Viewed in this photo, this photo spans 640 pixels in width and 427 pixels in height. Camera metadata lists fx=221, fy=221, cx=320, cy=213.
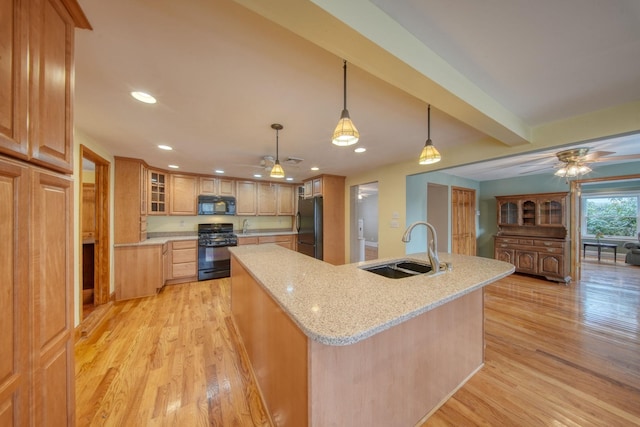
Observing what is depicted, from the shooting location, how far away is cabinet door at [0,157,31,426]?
0.66 meters

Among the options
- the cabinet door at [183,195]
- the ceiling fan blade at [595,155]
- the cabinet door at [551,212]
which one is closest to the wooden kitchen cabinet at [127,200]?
the cabinet door at [183,195]

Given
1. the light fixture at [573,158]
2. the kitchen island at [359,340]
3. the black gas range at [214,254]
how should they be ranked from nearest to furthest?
the kitchen island at [359,340] → the light fixture at [573,158] → the black gas range at [214,254]

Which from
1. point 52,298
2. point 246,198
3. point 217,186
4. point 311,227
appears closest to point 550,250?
point 311,227

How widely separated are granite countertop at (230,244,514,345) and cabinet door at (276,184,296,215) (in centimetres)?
373

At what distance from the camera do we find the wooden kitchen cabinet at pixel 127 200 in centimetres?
Answer: 337

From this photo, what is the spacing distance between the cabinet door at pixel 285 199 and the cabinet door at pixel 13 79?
4.80 metres

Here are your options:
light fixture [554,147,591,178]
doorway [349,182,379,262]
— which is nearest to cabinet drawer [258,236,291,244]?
doorway [349,182,379,262]

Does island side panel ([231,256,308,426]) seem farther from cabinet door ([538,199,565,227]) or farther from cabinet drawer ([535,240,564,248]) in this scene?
cabinet door ([538,199,565,227])

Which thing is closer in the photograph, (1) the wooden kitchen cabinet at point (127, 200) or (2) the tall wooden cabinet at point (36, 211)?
(2) the tall wooden cabinet at point (36, 211)

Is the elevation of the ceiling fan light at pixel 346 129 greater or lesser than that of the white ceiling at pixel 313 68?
lesser

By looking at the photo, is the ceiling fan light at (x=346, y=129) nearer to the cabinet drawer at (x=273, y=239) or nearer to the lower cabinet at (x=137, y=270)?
the lower cabinet at (x=137, y=270)

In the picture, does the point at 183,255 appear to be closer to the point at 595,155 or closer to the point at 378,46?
the point at 378,46

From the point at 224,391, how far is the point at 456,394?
1696 mm

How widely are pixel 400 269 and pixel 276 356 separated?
4.15ft
